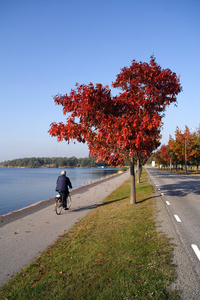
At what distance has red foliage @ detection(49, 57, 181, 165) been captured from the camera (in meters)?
9.36

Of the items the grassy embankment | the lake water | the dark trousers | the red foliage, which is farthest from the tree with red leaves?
the lake water

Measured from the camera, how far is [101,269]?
4.67m

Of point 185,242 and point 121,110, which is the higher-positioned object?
point 121,110

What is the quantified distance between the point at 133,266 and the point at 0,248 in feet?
12.1

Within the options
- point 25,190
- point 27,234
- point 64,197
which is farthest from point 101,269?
point 25,190

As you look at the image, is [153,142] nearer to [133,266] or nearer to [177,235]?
[177,235]

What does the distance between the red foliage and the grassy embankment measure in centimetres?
377

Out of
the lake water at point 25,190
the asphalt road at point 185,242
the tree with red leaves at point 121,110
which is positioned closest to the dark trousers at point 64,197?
the tree with red leaves at point 121,110

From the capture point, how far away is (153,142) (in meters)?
10.6

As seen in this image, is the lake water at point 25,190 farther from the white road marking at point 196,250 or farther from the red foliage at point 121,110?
the white road marking at point 196,250

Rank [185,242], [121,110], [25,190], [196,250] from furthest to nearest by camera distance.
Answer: [25,190] < [121,110] < [185,242] < [196,250]

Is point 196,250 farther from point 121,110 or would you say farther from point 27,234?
point 121,110

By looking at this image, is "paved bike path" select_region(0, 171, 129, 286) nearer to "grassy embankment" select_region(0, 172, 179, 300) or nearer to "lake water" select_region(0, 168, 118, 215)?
"grassy embankment" select_region(0, 172, 179, 300)

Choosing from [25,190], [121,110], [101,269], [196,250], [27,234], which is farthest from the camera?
[25,190]
